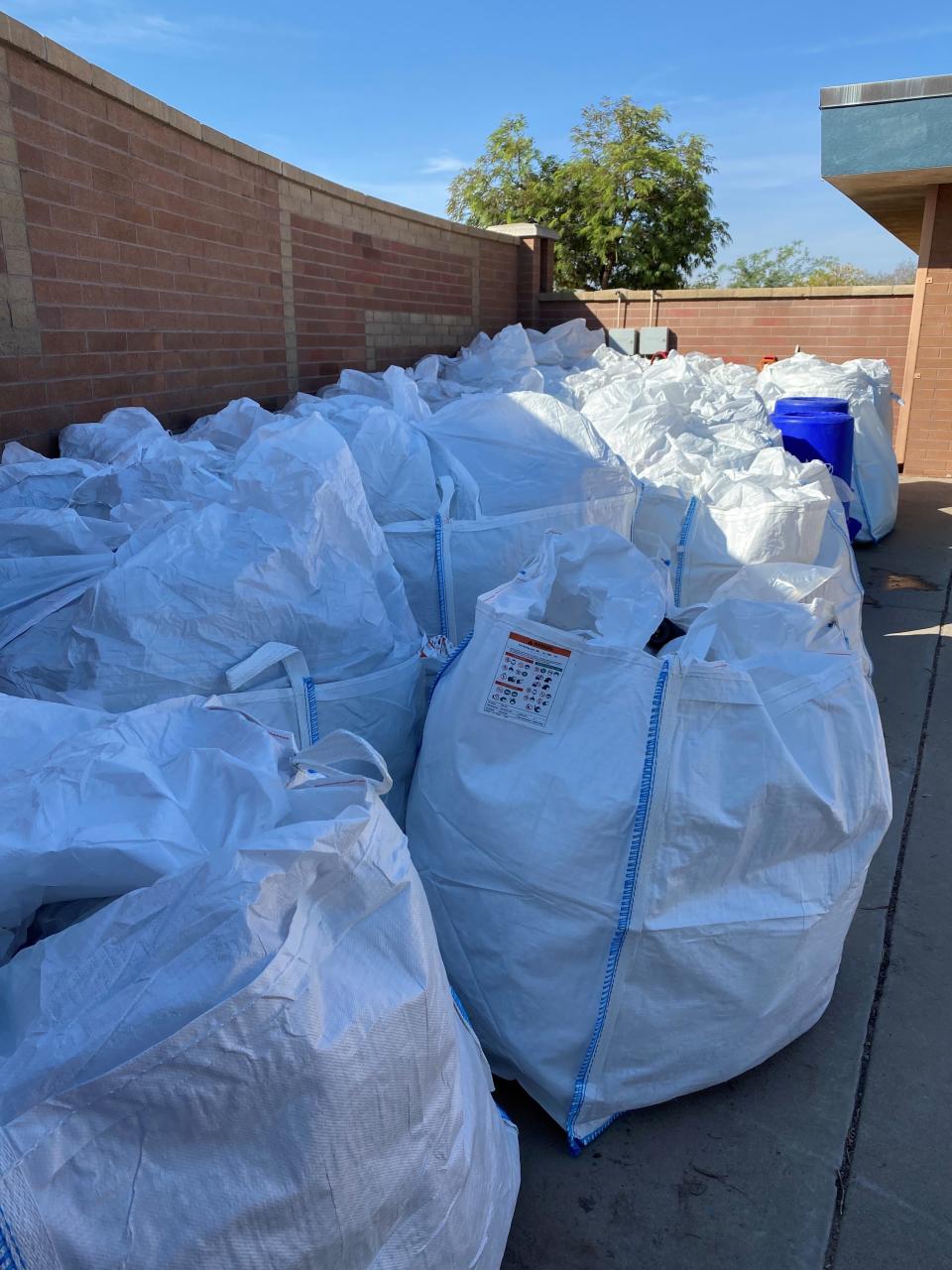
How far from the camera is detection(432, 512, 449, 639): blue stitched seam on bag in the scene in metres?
2.48

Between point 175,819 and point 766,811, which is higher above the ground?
point 175,819

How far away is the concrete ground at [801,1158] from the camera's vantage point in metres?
1.49

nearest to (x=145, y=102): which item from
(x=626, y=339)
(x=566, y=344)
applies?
(x=566, y=344)

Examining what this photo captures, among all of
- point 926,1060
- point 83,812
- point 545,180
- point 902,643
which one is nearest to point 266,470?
point 83,812

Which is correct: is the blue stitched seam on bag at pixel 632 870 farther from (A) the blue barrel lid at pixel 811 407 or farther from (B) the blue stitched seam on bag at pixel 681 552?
(A) the blue barrel lid at pixel 811 407

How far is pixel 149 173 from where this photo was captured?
4.29 metres

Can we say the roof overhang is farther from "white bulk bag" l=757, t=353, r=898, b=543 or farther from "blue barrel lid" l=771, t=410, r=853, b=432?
"blue barrel lid" l=771, t=410, r=853, b=432

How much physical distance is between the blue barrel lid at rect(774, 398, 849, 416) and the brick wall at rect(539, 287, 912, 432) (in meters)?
4.73

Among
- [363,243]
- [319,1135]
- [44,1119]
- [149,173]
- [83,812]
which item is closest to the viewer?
[44,1119]

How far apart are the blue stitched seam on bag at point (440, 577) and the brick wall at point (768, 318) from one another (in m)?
8.25

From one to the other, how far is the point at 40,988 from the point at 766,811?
113cm

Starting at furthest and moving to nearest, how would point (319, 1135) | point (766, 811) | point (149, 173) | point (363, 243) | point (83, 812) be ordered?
point (363, 243) < point (149, 173) < point (766, 811) < point (83, 812) < point (319, 1135)

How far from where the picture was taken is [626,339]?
32.3ft

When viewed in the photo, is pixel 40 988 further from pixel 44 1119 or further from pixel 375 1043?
pixel 375 1043
